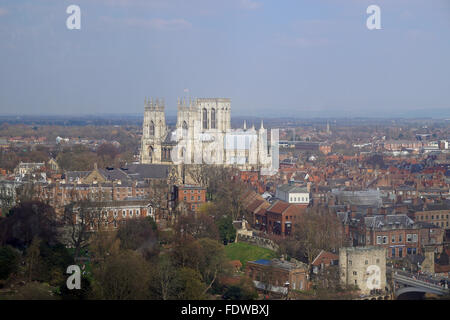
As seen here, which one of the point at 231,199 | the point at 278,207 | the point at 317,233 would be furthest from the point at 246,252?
the point at 231,199

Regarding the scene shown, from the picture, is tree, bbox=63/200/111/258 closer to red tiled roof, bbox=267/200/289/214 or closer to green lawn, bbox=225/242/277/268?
green lawn, bbox=225/242/277/268

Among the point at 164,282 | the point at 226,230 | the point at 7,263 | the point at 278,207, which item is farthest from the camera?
the point at 278,207

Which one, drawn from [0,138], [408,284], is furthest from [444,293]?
[0,138]

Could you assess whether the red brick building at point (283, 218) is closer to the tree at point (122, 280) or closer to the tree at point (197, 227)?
the tree at point (197, 227)

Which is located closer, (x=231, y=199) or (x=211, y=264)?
(x=211, y=264)

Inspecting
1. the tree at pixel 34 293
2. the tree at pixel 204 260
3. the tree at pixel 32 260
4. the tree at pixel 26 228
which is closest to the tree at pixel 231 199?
the tree at pixel 26 228

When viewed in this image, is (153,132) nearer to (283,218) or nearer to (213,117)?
(213,117)

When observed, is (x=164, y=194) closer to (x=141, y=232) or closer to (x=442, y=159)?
(x=141, y=232)
